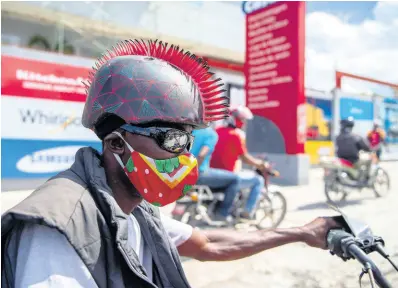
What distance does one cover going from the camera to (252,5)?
37.3 feet

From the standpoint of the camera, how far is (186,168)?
150cm

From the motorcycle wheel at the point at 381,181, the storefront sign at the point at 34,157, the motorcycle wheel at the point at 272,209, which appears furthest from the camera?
the motorcycle wheel at the point at 381,181

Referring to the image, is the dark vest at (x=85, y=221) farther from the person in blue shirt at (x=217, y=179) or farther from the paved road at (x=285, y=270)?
the person in blue shirt at (x=217, y=179)

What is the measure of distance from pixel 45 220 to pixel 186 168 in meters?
0.65

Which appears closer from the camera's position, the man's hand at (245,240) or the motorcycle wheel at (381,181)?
the man's hand at (245,240)

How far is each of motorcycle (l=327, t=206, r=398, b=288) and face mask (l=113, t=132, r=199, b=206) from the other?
60 centimetres

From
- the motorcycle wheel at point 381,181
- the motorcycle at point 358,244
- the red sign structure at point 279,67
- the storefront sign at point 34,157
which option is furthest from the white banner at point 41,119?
the motorcycle at point 358,244

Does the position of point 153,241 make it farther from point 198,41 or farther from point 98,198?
point 198,41

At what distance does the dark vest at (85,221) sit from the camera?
3.20 ft

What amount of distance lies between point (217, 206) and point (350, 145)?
4.06 m

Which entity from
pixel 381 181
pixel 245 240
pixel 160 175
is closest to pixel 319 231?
pixel 245 240

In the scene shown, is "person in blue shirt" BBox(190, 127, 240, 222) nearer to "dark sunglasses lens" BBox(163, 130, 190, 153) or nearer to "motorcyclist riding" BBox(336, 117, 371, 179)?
"dark sunglasses lens" BBox(163, 130, 190, 153)

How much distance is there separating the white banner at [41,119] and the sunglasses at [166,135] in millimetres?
7733

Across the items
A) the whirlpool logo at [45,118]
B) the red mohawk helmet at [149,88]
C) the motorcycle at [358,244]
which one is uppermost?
the whirlpool logo at [45,118]
